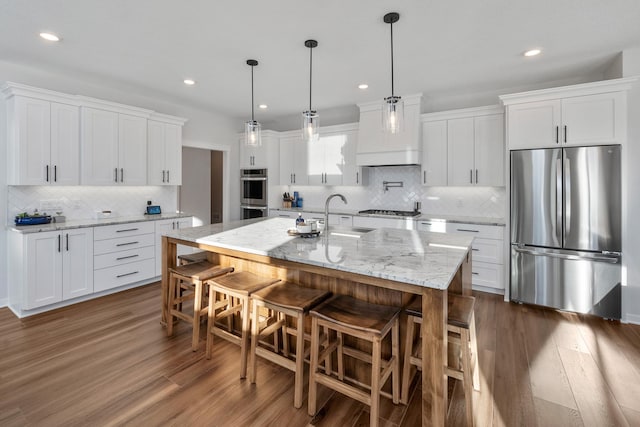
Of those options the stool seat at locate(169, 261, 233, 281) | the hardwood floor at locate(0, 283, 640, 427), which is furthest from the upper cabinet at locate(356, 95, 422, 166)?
the stool seat at locate(169, 261, 233, 281)

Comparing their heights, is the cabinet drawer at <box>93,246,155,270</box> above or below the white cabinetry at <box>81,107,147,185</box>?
below

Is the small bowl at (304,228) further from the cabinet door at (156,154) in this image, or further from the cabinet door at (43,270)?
the cabinet door at (156,154)

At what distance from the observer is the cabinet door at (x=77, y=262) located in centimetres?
340

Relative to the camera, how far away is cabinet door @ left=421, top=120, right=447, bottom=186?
437 centimetres

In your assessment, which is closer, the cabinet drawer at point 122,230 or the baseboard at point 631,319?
the baseboard at point 631,319

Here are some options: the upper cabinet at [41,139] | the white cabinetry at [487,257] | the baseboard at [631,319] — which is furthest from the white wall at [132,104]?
the baseboard at [631,319]

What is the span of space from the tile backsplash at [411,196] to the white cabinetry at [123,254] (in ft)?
7.47

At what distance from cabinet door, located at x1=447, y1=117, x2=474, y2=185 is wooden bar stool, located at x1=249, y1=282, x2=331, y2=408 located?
3.06 metres

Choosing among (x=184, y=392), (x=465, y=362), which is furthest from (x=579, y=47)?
(x=184, y=392)

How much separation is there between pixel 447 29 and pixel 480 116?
181cm

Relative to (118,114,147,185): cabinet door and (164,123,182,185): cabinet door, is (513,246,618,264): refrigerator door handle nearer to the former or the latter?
(164,123,182,185): cabinet door

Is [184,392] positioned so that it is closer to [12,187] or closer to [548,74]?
[12,187]

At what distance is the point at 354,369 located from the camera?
2.11m

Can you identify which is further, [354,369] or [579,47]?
[579,47]
